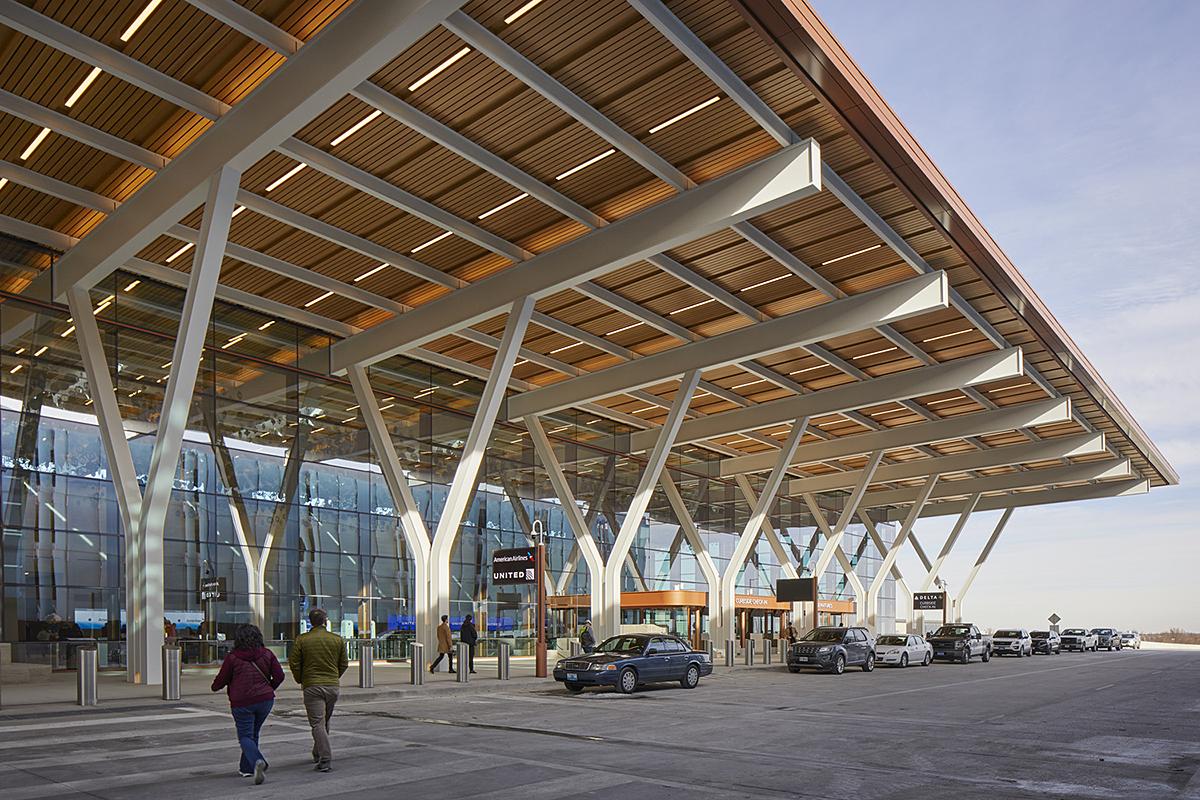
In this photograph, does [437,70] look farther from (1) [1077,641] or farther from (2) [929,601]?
(1) [1077,641]

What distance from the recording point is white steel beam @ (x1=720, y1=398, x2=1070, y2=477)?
4103 cm

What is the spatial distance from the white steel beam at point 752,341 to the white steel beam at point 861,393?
0.46m

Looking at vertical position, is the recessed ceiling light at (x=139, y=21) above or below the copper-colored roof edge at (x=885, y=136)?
above

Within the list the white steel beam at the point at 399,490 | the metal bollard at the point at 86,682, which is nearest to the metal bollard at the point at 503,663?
the white steel beam at the point at 399,490

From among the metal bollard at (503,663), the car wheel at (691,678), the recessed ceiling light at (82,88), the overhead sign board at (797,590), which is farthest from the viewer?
the overhead sign board at (797,590)

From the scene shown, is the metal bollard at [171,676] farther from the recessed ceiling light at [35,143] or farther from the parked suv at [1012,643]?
the parked suv at [1012,643]

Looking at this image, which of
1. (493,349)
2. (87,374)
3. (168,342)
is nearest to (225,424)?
(168,342)

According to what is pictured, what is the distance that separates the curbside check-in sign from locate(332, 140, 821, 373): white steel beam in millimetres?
6573

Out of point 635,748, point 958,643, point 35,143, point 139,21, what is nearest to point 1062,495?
point 958,643

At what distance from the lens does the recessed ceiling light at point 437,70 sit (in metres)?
17.4

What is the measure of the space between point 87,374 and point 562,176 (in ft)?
40.7

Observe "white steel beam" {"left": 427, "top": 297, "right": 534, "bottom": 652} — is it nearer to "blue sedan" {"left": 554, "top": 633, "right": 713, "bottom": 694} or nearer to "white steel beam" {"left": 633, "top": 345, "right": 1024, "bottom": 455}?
"blue sedan" {"left": 554, "top": 633, "right": 713, "bottom": 694}

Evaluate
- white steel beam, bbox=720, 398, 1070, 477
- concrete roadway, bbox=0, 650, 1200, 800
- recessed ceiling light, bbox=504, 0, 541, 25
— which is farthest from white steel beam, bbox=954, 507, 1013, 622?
recessed ceiling light, bbox=504, 0, 541, 25

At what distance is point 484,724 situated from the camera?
15.6 m
